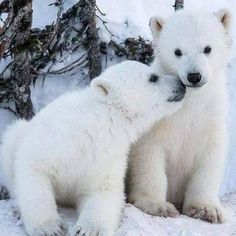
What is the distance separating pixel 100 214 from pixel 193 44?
1498 millimetres

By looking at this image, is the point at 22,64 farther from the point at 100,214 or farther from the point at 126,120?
the point at 100,214

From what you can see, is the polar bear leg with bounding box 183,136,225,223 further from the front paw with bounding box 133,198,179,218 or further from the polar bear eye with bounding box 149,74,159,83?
the polar bear eye with bounding box 149,74,159,83

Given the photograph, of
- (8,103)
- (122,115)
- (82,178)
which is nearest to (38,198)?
(82,178)

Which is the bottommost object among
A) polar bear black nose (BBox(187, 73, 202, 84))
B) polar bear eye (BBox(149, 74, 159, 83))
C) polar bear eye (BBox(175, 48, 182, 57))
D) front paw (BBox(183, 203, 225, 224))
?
front paw (BBox(183, 203, 225, 224))

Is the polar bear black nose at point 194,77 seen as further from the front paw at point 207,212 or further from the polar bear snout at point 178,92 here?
the front paw at point 207,212

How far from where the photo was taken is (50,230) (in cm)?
454

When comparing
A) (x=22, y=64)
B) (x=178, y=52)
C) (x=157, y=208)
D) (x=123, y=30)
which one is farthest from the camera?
(x=123, y=30)

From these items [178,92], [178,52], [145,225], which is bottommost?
[145,225]

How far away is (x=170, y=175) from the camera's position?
580 cm

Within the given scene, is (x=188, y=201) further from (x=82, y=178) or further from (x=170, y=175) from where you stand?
(x=82, y=178)

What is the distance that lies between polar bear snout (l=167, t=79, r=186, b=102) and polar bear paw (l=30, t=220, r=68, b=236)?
133 centimetres

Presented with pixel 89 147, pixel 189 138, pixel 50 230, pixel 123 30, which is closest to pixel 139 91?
pixel 89 147

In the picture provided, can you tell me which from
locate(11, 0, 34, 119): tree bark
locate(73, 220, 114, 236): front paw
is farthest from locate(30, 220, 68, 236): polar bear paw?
locate(11, 0, 34, 119): tree bark

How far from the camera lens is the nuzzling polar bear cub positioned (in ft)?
15.4
